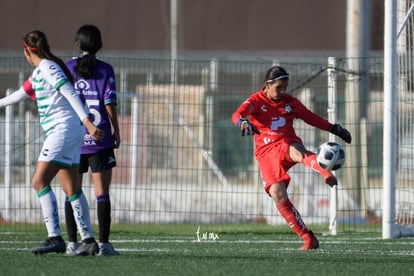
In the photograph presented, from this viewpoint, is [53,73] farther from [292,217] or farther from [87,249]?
[292,217]

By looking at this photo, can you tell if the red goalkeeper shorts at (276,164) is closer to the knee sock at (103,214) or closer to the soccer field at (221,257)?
the soccer field at (221,257)

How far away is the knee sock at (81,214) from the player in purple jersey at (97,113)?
22 centimetres

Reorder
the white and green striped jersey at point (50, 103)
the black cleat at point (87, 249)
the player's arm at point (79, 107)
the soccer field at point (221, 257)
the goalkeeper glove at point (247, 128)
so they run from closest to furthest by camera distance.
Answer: the soccer field at point (221, 257)
the player's arm at point (79, 107)
the white and green striped jersey at point (50, 103)
the black cleat at point (87, 249)
the goalkeeper glove at point (247, 128)

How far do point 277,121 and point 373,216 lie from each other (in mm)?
5906

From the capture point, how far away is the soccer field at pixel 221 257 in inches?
335

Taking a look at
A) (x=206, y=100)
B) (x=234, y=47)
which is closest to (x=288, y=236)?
(x=206, y=100)

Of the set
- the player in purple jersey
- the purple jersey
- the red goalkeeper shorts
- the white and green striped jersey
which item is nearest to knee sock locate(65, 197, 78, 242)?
the player in purple jersey

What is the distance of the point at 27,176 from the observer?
17.1m

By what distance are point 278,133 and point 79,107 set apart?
296cm

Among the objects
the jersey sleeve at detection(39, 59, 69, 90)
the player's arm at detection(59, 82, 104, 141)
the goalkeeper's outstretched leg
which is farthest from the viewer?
the goalkeeper's outstretched leg

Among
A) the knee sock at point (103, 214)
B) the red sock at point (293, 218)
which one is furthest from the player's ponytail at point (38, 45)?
the red sock at point (293, 218)

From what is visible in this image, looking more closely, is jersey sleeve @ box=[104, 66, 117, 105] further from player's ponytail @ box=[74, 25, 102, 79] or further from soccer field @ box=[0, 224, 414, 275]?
soccer field @ box=[0, 224, 414, 275]

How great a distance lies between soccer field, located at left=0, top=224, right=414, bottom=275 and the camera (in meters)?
8.52

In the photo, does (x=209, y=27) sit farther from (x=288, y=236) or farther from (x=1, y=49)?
(x=288, y=236)
